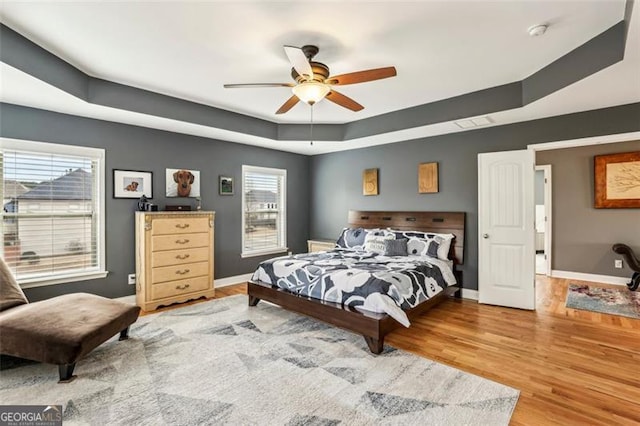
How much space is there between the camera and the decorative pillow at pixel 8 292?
283cm

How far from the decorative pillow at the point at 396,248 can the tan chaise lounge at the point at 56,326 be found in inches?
128

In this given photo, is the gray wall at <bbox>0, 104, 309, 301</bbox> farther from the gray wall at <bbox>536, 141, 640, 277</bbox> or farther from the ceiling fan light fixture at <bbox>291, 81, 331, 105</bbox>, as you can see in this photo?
the gray wall at <bbox>536, 141, 640, 277</bbox>

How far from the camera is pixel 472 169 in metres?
4.62

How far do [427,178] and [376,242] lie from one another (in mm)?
1339

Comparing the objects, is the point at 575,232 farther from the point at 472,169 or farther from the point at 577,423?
the point at 577,423

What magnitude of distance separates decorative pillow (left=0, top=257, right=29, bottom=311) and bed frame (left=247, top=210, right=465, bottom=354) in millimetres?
2261

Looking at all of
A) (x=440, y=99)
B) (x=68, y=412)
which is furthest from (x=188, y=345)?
(x=440, y=99)

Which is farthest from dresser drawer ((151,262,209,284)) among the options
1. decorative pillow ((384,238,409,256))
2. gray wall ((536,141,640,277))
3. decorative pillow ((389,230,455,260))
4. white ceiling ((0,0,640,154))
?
gray wall ((536,141,640,277))

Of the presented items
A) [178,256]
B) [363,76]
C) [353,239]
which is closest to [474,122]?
[363,76]

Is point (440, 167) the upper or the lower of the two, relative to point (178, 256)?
upper

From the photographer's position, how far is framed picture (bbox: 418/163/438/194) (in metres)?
4.96

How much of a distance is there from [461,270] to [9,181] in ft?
19.0

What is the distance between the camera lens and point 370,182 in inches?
226

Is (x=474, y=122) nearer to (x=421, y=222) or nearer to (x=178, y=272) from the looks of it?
(x=421, y=222)
